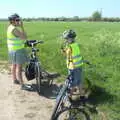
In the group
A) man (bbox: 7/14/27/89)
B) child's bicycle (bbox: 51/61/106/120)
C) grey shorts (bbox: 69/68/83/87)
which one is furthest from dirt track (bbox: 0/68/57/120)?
grey shorts (bbox: 69/68/83/87)

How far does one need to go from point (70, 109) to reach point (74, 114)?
0.50 ft

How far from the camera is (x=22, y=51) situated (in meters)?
10.7

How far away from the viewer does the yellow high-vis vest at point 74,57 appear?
8102 mm

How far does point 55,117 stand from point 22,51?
3.66 m

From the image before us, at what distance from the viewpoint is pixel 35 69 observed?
10.3 metres

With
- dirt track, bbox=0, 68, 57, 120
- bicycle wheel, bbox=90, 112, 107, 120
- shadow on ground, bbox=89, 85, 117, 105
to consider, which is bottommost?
dirt track, bbox=0, 68, 57, 120

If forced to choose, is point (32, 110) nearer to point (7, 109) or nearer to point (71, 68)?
point (7, 109)

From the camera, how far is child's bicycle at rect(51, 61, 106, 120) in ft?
23.6

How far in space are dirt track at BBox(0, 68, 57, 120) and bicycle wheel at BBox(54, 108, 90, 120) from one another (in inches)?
38.6

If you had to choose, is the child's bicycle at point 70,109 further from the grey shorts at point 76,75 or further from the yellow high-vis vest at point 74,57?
the yellow high-vis vest at point 74,57

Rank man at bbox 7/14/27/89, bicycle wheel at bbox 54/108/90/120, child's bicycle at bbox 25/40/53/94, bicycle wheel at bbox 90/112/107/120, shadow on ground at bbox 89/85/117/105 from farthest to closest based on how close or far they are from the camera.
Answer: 1. man at bbox 7/14/27/89
2. child's bicycle at bbox 25/40/53/94
3. shadow on ground at bbox 89/85/117/105
4. bicycle wheel at bbox 90/112/107/120
5. bicycle wheel at bbox 54/108/90/120

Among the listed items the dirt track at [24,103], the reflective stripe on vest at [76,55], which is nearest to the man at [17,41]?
the dirt track at [24,103]

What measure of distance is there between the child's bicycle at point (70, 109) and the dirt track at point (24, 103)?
2.26ft

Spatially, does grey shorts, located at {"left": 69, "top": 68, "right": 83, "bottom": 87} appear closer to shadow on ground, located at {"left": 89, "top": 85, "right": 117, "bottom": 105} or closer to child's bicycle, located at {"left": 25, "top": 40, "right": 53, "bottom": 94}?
shadow on ground, located at {"left": 89, "top": 85, "right": 117, "bottom": 105}
